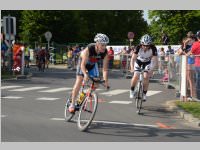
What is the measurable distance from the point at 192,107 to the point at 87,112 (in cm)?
427

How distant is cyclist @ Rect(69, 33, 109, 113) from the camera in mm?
9844

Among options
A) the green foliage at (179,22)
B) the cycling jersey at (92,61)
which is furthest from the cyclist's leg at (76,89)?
the green foliage at (179,22)

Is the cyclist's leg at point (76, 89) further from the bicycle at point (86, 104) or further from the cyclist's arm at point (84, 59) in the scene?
the cyclist's arm at point (84, 59)

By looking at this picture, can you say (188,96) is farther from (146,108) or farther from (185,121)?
(185,121)

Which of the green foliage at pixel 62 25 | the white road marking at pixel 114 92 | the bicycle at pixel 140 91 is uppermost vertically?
the green foliage at pixel 62 25

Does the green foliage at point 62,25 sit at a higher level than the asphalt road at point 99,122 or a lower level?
higher

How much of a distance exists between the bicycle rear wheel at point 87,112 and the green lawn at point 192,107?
3030 millimetres

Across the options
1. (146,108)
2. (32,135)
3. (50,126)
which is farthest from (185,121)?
(32,135)

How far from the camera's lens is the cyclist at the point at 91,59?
32.3ft

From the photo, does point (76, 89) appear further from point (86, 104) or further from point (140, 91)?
point (140, 91)

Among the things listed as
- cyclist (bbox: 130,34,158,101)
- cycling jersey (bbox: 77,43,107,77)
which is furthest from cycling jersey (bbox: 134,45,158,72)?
cycling jersey (bbox: 77,43,107,77)

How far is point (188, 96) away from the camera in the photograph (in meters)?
15.1

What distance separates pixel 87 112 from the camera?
32.2 ft

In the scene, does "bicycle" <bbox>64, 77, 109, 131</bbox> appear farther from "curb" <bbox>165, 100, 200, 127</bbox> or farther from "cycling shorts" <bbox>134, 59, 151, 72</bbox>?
"cycling shorts" <bbox>134, 59, 151, 72</bbox>
